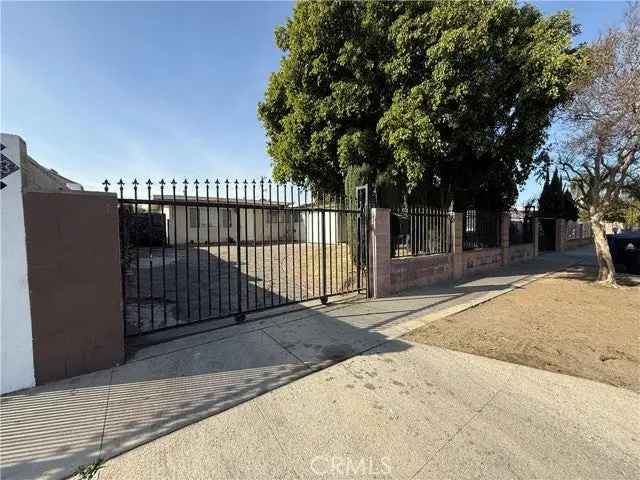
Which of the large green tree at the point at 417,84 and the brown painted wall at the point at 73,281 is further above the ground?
the large green tree at the point at 417,84

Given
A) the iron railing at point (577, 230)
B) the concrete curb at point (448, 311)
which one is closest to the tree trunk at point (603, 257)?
the concrete curb at point (448, 311)

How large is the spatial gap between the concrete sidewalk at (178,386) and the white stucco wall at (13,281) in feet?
1.02

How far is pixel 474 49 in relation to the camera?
674cm

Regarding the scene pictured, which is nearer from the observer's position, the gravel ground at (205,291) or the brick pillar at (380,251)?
the gravel ground at (205,291)

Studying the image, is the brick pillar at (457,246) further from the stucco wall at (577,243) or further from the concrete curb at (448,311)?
the stucco wall at (577,243)

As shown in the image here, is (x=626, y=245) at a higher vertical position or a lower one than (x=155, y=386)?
higher

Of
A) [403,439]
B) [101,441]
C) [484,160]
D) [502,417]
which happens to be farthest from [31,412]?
[484,160]

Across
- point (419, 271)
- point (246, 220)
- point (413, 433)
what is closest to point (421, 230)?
point (419, 271)

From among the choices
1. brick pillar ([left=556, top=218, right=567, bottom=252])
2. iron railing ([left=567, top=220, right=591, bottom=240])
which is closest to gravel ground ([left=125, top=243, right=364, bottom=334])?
brick pillar ([left=556, top=218, right=567, bottom=252])

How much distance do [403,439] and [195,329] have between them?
11.9ft

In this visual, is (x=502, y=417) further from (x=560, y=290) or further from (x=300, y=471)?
(x=560, y=290)

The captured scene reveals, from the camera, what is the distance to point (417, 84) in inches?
304

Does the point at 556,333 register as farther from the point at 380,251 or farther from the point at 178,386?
the point at 178,386

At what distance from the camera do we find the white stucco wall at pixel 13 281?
8.77 ft
